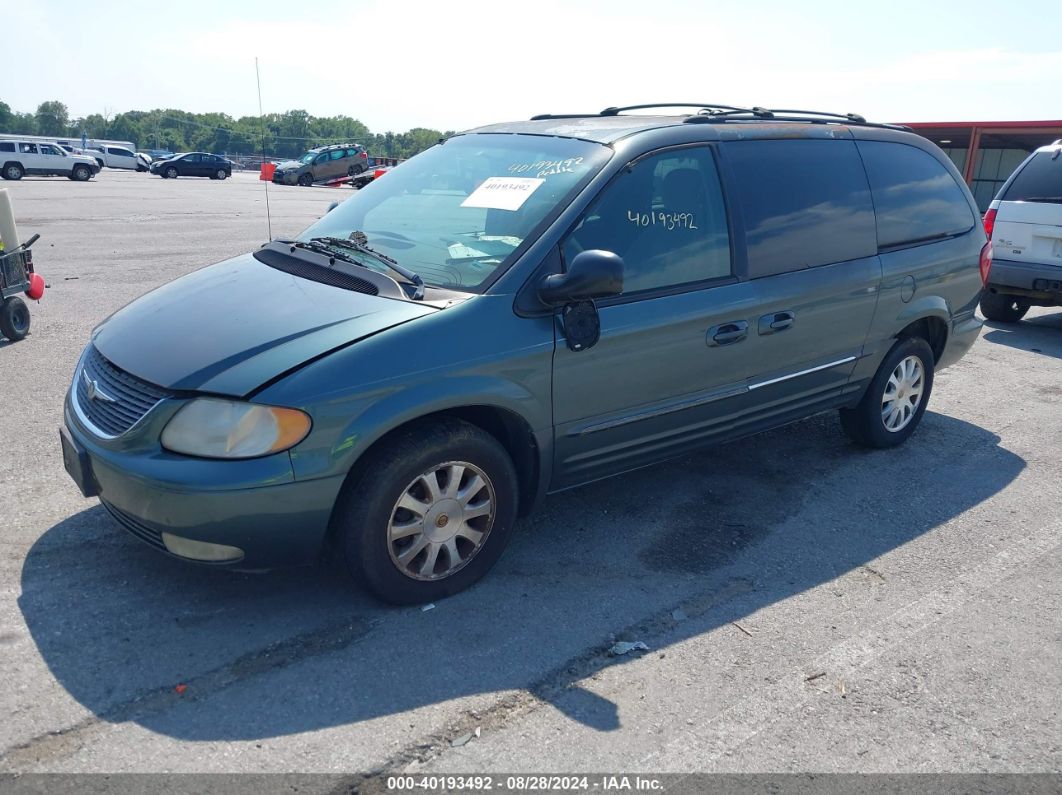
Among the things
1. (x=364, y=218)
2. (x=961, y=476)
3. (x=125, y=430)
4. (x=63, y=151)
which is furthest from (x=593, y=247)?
(x=63, y=151)

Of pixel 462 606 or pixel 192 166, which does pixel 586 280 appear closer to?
pixel 462 606

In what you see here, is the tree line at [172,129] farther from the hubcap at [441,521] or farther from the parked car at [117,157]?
the hubcap at [441,521]

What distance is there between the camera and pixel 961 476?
209 inches

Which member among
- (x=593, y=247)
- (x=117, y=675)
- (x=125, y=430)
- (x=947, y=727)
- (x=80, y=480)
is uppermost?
(x=593, y=247)

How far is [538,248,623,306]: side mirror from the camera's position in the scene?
139 inches

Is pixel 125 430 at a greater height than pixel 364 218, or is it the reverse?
pixel 364 218

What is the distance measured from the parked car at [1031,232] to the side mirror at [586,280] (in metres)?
7.12

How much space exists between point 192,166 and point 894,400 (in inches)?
1743

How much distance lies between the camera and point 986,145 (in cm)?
2669

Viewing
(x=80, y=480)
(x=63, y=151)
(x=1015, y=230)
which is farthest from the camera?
(x=63, y=151)

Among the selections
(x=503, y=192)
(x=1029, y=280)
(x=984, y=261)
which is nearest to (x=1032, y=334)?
(x=1029, y=280)

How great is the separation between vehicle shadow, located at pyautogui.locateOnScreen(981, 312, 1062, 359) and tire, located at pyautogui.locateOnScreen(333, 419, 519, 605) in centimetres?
697

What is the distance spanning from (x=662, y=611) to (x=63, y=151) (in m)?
39.9

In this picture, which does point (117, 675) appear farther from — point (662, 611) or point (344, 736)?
point (662, 611)
